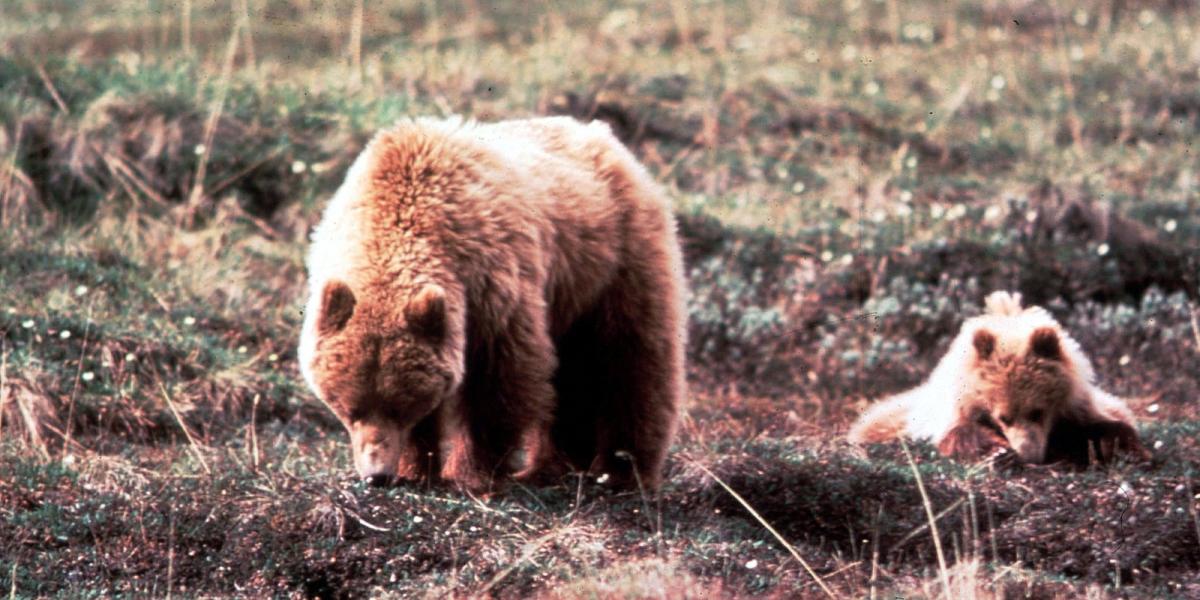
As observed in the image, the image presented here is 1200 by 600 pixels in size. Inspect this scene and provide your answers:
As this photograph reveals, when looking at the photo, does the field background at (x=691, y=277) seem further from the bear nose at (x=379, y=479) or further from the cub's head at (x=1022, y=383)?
the cub's head at (x=1022, y=383)

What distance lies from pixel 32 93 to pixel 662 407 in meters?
5.73

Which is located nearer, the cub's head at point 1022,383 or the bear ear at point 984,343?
the cub's head at point 1022,383

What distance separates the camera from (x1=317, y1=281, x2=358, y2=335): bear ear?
550cm

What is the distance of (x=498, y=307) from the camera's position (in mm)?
5832

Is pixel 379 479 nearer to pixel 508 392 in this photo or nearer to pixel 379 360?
pixel 379 360

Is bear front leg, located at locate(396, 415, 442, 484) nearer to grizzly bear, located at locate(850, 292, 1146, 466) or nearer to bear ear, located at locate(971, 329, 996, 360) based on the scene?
grizzly bear, located at locate(850, 292, 1146, 466)

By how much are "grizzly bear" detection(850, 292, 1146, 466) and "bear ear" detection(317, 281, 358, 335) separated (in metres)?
2.75

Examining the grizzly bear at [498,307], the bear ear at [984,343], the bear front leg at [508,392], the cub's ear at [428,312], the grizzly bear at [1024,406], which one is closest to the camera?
the cub's ear at [428,312]

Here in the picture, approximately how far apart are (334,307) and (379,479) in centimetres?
59

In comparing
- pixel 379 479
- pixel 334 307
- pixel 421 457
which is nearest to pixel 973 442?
pixel 421 457

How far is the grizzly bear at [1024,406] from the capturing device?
7445 millimetres

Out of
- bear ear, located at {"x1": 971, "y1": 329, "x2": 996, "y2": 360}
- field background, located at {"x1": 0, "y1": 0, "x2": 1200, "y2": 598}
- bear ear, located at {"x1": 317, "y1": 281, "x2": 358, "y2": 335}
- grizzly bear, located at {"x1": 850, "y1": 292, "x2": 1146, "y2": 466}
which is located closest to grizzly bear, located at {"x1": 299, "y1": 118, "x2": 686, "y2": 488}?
bear ear, located at {"x1": 317, "y1": 281, "x2": 358, "y2": 335}

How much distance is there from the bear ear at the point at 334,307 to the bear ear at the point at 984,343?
3170 millimetres

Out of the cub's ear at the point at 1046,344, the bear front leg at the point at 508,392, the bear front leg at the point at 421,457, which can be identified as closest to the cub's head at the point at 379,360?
the bear front leg at the point at 508,392
